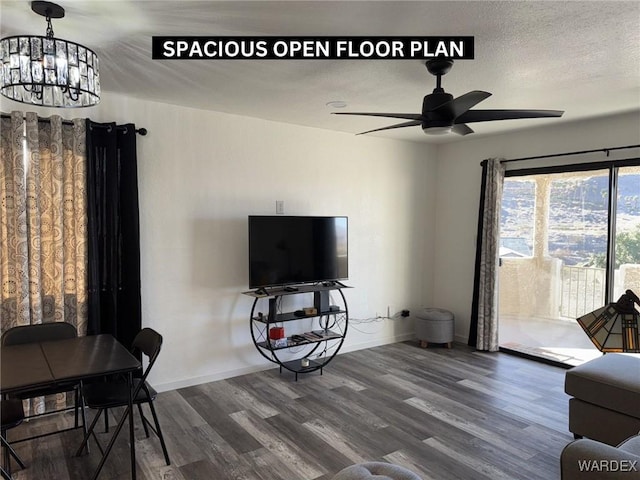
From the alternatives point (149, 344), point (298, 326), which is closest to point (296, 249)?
point (298, 326)

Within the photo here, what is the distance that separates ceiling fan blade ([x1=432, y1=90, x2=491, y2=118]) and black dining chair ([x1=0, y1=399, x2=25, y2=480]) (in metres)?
2.96

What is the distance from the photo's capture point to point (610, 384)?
2.83 m

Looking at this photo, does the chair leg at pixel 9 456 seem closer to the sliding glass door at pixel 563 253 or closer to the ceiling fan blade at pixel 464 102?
the ceiling fan blade at pixel 464 102

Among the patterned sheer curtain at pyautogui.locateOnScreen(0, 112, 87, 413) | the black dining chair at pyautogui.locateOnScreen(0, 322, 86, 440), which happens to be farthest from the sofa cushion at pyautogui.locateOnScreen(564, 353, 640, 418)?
the patterned sheer curtain at pyautogui.locateOnScreen(0, 112, 87, 413)

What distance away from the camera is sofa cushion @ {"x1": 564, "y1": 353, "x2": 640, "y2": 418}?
2.73 metres

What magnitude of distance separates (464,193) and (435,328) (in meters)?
1.76

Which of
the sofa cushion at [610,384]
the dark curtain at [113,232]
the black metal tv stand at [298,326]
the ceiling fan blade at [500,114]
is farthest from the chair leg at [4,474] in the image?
the sofa cushion at [610,384]

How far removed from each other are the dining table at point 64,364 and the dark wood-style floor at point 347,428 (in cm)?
37

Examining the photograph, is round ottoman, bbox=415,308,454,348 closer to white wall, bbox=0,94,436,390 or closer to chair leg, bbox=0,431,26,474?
white wall, bbox=0,94,436,390

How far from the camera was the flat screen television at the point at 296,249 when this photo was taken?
4004 millimetres

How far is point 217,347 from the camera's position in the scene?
13.7ft

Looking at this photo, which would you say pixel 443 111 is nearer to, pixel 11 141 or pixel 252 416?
pixel 252 416

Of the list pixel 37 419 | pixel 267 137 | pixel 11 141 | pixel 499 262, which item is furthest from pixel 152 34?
pixel 499 262

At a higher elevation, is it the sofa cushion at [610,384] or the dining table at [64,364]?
the dining table at [64,364]
